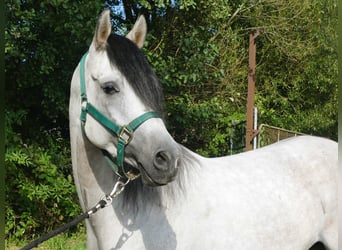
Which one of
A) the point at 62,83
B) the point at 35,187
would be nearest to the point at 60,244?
the point at 35,187

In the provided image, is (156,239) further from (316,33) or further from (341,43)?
(316,33)

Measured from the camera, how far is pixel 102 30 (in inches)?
76.5

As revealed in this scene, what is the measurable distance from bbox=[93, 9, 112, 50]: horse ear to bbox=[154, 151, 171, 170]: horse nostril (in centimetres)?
61

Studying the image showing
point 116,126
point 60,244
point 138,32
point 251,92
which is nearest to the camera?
point 116,126

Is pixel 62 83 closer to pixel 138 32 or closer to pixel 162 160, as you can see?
pixel 138 32

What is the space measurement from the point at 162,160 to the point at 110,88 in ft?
1.39

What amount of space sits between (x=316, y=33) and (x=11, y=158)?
343 inches

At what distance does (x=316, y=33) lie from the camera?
1073 cm

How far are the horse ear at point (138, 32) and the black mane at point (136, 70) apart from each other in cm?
24

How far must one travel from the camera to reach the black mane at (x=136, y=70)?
1.86m

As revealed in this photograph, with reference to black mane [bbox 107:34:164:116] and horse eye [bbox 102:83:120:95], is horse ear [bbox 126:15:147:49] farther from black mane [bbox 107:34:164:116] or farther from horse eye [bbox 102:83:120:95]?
horse eye [bbox 102:83:120:95]

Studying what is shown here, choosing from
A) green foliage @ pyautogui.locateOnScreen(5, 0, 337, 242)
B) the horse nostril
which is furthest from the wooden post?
the horse nostril

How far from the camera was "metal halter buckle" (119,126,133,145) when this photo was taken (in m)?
1.81

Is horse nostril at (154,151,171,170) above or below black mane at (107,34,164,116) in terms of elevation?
below
